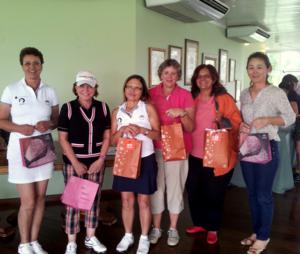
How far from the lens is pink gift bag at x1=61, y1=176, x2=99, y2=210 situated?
84.0 inches

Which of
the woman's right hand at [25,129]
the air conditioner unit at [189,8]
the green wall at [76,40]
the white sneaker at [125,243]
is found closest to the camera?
the woman's right hand at [25,129]

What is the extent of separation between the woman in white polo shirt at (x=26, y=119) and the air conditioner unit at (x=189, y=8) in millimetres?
1752

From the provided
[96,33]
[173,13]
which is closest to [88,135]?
[96,33]

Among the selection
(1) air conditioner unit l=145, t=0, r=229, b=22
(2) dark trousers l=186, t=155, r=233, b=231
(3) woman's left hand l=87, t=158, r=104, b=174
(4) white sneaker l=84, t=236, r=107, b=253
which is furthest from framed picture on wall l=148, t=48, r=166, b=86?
(4) white sneaker l=84, t=236, r=107, b=253

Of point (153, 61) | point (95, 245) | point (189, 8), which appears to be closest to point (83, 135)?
point (95, 245)

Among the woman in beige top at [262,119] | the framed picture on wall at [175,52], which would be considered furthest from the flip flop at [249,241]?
the framed picture on wall at [175,52]

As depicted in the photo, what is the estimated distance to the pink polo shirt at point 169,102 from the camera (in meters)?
2.22

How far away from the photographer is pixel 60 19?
3113 millimetres

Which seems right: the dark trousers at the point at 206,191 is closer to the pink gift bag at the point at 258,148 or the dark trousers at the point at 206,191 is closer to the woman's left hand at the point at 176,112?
the pink gift bag at the point at 258,148

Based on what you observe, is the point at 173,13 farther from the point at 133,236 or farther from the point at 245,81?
the point at 245,81

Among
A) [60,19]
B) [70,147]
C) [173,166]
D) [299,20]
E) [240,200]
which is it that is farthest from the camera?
[299,20]

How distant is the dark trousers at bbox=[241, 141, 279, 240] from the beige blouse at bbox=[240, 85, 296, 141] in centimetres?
12

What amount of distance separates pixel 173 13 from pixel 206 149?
220cm

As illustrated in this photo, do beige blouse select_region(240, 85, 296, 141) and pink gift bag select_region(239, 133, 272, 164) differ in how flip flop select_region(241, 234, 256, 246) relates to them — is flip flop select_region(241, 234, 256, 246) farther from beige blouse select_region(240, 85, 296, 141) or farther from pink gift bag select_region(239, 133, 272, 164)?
beige blouse select_region(240, 85, 296, 141)
